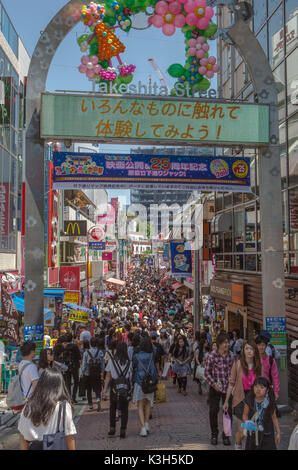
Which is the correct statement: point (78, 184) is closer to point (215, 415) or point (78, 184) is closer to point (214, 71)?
point (214, 71)

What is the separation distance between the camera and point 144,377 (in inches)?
284

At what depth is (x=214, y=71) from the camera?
396 inches

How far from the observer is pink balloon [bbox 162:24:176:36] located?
31.6ft

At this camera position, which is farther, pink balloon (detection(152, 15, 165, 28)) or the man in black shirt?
the man in black shirt

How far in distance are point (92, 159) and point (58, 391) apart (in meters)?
6.76

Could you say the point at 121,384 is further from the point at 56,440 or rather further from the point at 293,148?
the point at 293,148

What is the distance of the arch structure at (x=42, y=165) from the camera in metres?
9.27

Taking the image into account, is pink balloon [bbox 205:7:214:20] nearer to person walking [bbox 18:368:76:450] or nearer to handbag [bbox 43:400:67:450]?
person walking [bbox 18:368:76:450]

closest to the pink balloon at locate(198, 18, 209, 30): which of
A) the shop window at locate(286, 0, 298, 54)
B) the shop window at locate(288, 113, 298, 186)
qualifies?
the shop window at locate(286, 0, 298, 54)

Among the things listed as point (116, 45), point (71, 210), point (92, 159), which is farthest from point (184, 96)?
point (71, 210)

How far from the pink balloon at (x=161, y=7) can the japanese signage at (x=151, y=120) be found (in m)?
1.81

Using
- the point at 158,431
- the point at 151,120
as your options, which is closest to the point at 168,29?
the point at 151,120

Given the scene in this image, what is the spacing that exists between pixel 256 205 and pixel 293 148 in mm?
3520

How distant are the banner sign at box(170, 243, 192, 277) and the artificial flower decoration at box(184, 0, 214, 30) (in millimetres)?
11864
